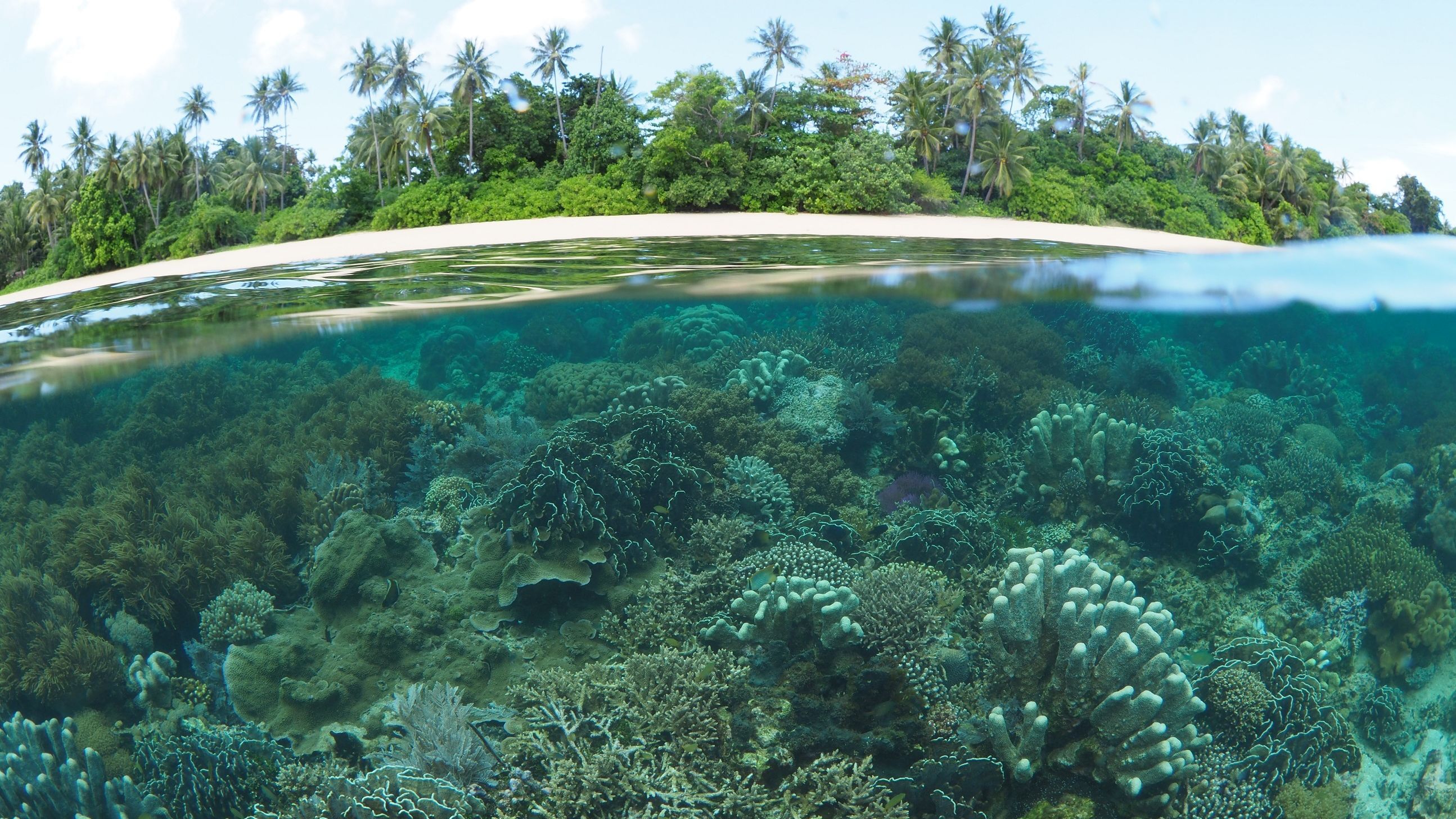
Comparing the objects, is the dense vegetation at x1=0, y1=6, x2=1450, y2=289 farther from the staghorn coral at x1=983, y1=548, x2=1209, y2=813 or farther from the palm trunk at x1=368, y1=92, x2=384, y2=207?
the staghorn coral at x1=983, y1=548, x2=1209, y2=813

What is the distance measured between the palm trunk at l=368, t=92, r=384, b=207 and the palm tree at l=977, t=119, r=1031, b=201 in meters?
18.9

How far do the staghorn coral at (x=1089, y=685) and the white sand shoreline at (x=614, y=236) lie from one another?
30.0 ft

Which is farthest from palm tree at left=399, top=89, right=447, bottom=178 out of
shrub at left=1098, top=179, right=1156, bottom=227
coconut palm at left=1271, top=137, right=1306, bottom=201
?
coconut palm at left=1271, top=137, right=1306, bottom=201

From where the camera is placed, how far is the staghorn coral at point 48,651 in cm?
797

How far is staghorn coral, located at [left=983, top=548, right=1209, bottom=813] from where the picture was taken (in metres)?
5.92

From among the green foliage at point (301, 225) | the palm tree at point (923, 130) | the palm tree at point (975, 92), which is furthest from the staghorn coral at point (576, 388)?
the palm tree at point (975, 92)

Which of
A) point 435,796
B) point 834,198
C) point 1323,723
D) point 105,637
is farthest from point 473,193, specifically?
point 1323,723

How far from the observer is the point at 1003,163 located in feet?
86.7

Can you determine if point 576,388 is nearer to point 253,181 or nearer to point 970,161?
point 970,161

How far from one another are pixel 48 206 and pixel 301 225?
61.4ft

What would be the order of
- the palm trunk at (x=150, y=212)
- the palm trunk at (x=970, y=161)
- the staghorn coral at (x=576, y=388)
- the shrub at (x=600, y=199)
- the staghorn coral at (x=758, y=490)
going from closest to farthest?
the staghorn coral at (x=758, y=490), the staghorn coral at (x=576, y=388), the shrub at (x=600, y=199), the palm trunk at (x=970, y=161), the palm trunk at (x=150, y=212)

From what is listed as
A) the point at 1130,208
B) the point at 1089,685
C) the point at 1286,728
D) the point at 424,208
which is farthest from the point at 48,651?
the point at 1130,208

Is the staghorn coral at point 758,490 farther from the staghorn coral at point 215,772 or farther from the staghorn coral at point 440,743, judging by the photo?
the staghorn coral at point 215,772

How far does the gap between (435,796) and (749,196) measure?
58.3 ft
